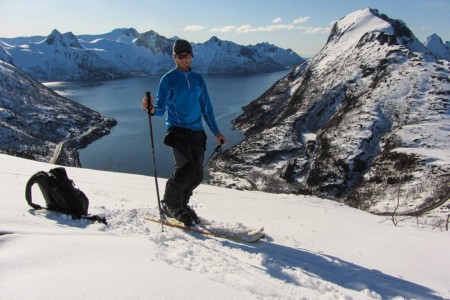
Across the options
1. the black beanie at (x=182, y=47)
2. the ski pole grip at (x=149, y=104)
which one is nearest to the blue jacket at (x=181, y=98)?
the ski pole grip at (x=149, y=104)

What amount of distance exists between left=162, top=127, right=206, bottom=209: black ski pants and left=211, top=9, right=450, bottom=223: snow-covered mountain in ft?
128

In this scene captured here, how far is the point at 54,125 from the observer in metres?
148

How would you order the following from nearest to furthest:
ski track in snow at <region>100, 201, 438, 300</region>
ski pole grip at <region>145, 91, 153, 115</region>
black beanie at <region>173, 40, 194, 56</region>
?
ski track in snow at <region>100, 201, 438, 300</region> → ski pole grip at <region>145, 91, 153, 115</region> → black beanie at <region>173, 40, 194, 56</region>

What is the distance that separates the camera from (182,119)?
765 centimetres

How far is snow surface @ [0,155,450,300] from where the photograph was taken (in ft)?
12.7

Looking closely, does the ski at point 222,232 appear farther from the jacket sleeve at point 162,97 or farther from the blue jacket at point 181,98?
the jacket sleeve at point 162,97

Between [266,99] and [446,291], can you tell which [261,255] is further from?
[266,99]

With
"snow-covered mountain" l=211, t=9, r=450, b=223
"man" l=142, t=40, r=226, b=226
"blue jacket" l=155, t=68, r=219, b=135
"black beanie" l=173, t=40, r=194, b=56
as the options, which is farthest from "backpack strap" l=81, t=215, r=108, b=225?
"snow-covered mountain" l=211, t=9, r=450, b=223

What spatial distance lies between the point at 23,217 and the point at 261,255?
12.1 ft

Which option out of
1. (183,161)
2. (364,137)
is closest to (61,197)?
(183,161)

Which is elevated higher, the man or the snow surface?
the man

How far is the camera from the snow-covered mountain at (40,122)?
114 meters

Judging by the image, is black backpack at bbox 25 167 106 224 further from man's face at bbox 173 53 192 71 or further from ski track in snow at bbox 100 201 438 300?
man's face at bbox 173 53 192 71

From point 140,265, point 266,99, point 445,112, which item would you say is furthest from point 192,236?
point 266,99
